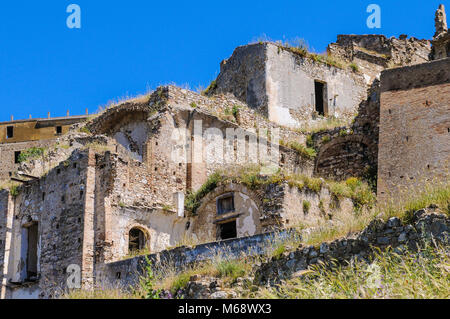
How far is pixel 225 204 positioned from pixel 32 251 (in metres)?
6.37

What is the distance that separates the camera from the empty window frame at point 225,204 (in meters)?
21.4

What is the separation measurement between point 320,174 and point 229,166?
3940 millimetres

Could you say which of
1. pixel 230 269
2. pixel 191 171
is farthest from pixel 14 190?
pixel 230 269

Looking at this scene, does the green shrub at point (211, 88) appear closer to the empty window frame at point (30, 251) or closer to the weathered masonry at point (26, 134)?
the empty window frame at point (30, 251)

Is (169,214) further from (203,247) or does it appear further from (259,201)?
(203,247)

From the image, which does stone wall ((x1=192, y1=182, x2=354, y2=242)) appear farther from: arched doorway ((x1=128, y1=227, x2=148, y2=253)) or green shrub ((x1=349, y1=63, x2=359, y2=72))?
green shrub ((x1=349, y1=63, x2=359, y2=72))

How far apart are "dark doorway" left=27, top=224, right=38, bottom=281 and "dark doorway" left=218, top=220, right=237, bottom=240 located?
5.92 m

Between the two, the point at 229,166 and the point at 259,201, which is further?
the point at 229,166

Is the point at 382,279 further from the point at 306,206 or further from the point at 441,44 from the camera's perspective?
the point at 441,44

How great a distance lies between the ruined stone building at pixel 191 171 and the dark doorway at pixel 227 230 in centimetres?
3
